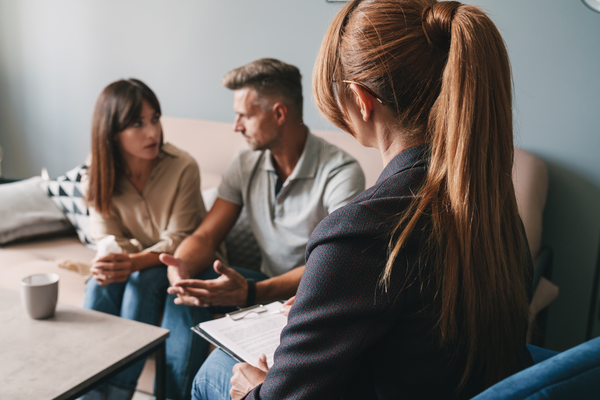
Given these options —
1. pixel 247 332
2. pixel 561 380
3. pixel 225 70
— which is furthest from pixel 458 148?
pixel 225 70

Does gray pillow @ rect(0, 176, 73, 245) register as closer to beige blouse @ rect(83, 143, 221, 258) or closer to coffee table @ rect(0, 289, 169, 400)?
beige blouse @ rect(83, 143, 221, 258)

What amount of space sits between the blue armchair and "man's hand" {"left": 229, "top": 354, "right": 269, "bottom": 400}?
1.35ft

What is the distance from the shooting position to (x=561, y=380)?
1.50 ft

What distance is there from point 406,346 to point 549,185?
1513 mm

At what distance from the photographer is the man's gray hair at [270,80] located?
1.56 m

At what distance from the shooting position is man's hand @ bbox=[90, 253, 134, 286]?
1.44 metres

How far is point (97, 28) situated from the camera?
104 inches

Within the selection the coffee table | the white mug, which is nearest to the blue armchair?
the coffee table

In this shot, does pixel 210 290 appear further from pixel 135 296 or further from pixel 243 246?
pixel 243 246

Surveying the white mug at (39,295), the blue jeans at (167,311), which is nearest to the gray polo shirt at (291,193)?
the blue jeans at (167,311)

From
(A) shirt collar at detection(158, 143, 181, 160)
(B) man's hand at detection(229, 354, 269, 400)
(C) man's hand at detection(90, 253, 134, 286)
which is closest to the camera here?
(B) man's hand at detection(229, 354, 269, 400)

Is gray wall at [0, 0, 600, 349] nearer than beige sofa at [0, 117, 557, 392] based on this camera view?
No

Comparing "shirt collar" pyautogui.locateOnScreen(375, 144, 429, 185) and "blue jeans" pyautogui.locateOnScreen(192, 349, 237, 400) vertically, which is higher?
"shirt collar" pyautogui.locateOnScreen(375, 144, 429, 185)

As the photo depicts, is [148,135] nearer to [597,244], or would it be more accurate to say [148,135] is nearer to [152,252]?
[152,252]
